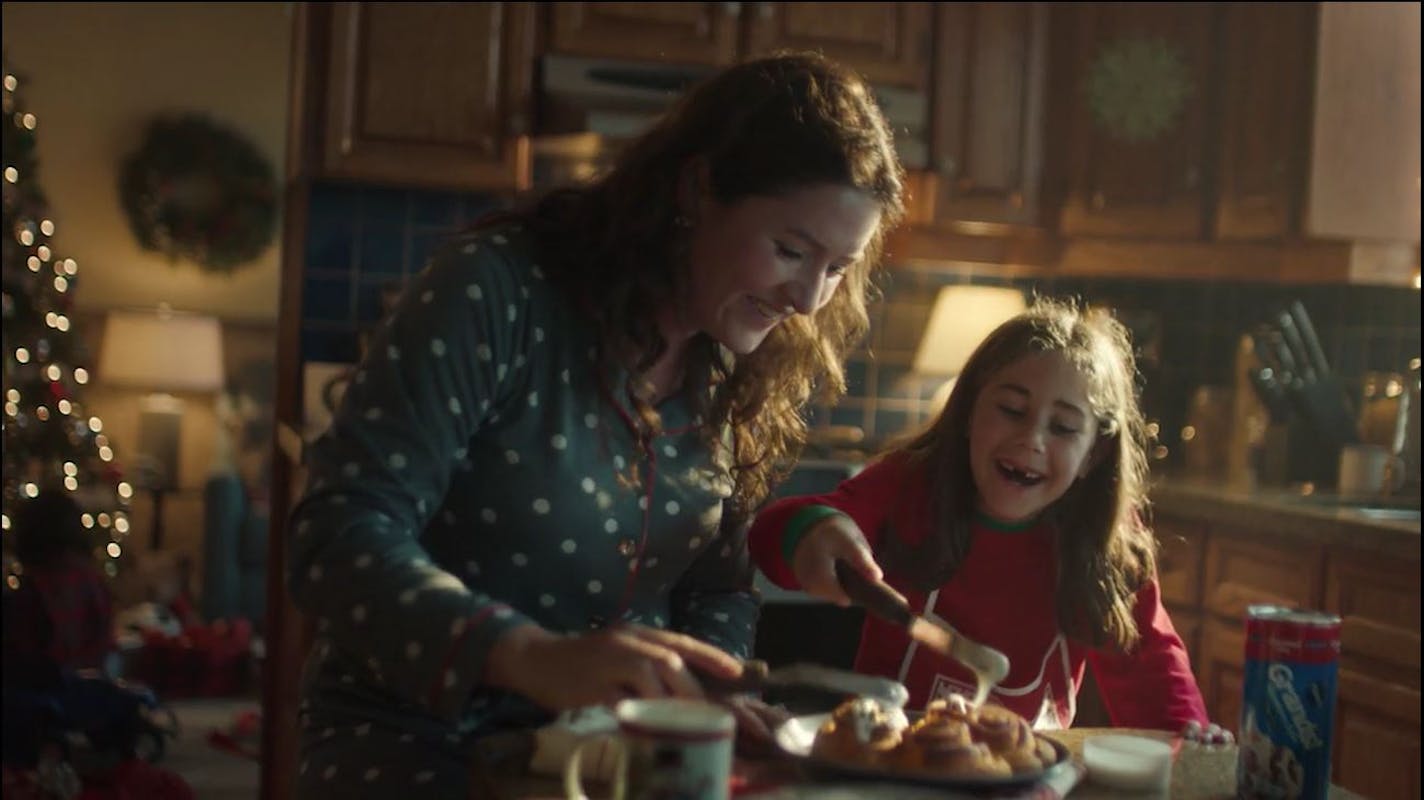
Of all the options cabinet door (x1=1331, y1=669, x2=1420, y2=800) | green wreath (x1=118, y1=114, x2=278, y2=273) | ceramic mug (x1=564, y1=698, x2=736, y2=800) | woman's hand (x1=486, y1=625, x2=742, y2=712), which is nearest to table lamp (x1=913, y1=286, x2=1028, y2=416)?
cabinet door (x1=1331, y1=669, x2=1420, y2=800)

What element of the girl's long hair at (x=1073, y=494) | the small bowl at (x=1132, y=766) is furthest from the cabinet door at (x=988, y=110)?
the small bowl at (x=1132, y=766)

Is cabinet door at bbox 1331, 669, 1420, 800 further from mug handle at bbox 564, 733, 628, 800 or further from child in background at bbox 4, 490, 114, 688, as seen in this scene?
child in background at bbox 4, 490, 114, 688

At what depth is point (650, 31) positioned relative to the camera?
3.50 m

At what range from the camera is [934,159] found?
372cm

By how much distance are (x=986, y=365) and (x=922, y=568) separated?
25cm

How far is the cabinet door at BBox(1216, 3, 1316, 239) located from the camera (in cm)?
339

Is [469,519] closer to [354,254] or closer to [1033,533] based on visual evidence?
[1033,533]

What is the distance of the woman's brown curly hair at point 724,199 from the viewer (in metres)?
1.31

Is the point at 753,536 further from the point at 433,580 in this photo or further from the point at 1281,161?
the point at 1281,161

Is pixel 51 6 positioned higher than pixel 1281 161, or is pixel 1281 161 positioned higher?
pixel 51 6

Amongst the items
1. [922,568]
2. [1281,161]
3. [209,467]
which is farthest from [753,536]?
[209,467]

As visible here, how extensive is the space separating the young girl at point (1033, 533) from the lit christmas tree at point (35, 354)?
10.8 feet

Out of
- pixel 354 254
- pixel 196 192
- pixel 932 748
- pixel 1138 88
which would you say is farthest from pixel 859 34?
pixel 196 192

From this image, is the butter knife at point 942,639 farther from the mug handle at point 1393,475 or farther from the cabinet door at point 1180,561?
the mug handle at point 1393,475
